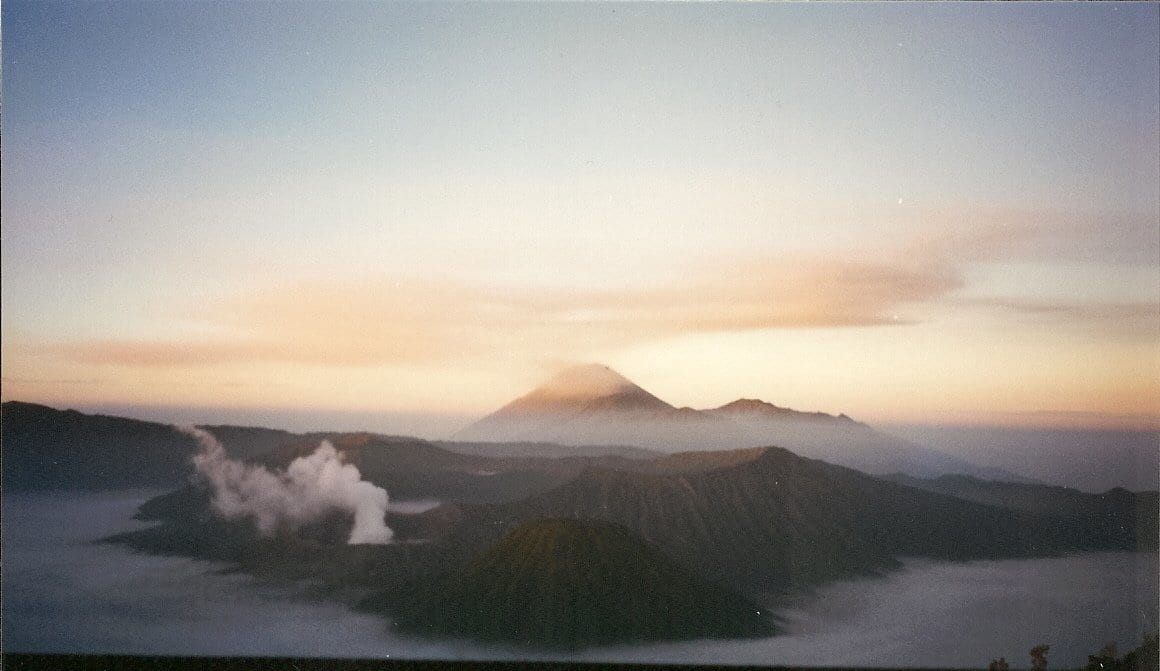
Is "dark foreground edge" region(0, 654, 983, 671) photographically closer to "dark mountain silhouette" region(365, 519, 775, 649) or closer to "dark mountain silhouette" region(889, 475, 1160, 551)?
"dark mountain silhouette" region(365, 519, 775, 649)

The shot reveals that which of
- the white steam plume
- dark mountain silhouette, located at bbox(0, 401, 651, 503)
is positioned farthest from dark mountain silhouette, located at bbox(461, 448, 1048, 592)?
the white steam plume

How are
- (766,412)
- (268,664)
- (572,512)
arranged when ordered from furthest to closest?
(572,512)
(766,412)
(268,664)

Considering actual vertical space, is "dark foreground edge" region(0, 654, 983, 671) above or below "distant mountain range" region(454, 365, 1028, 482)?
below

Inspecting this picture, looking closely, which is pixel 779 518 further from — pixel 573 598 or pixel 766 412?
pixel 573 598

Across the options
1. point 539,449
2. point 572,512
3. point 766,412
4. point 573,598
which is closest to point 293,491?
point 539,449

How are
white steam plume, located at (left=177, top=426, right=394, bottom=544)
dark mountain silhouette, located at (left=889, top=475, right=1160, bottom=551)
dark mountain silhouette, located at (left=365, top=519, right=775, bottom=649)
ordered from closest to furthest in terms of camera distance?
dark mountain silhouette, located at (left=889, top=475, right=1160, bottom=551) < dark mountain silhouette, located at (left=365, top=519, right=775, bottom=649) < white steam plume, located at (left=177, top=426, right=394, bottom=544)

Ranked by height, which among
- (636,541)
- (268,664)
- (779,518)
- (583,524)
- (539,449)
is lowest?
(268,664)

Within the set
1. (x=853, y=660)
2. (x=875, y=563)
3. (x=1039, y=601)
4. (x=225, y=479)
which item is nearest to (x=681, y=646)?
(x=853, y=660)
